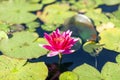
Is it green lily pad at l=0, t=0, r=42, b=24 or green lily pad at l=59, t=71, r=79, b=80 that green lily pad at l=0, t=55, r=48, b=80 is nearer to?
green lily pad at l=59, t=71, r=79, b=80

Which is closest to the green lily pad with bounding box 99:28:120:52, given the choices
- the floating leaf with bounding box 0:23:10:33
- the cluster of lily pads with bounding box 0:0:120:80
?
the cluster of lily pads with bounding box 0:0:120:80

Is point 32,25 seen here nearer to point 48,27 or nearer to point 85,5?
point 48,27

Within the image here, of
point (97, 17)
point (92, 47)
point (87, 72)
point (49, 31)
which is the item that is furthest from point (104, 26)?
point (87, 72)

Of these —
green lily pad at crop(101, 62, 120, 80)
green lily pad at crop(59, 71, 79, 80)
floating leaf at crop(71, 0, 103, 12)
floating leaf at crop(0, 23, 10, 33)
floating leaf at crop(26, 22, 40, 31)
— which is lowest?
green lily pad at crop(101, 62, 120, 80)

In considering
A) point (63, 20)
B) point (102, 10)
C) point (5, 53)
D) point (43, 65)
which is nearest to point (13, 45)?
point (5, 53)

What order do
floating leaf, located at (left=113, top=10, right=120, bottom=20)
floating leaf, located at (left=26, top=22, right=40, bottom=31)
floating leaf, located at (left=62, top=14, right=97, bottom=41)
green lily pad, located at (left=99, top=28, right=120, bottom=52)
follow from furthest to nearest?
floating leaf, located at (left=113, top=10, right=120, bottom=20) → floating leaf, located at (left=26, top=22, right=40, bottom=31) → floating leaf, located at (left=62, top=14, right=97, bottom=41) → green lily pad, located at (left=99, top=28, right=120, bottom=52)

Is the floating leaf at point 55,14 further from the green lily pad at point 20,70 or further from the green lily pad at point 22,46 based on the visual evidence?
the green lily pad at point 20,70
